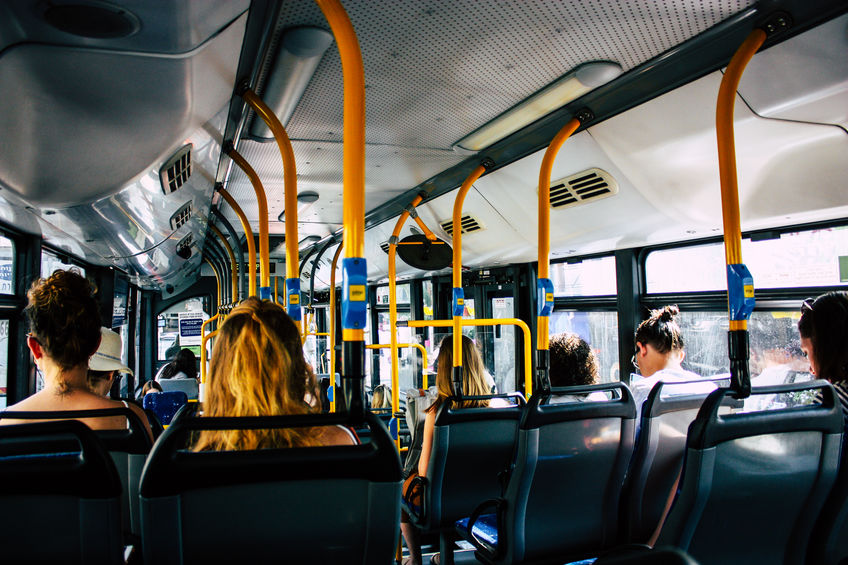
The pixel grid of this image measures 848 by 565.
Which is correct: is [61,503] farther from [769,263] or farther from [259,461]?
[769,263]

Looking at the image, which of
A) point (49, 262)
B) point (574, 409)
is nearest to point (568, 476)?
point (574, 409)

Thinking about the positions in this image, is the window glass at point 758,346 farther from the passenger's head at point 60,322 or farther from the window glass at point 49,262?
the window glass at point 49,262

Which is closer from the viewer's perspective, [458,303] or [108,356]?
[108,356]

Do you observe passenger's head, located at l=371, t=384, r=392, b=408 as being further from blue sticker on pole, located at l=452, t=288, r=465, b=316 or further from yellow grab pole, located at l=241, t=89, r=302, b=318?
yellow grab pole, located at l=241, t=89, r=302, b=318

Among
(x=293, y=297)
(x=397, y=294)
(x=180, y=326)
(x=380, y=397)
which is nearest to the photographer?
(x=293, y=297)

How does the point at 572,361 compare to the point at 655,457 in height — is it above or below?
above

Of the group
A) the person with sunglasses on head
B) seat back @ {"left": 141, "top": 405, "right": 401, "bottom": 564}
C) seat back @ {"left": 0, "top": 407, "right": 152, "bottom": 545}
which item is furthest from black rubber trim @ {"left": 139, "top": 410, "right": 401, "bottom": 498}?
the person with sunglasses on head

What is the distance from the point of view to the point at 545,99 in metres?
2.75

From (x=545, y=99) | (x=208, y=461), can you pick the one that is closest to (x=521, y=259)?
(x=545, y=99)

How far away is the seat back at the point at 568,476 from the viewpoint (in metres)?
2.03

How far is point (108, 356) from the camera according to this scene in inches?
122

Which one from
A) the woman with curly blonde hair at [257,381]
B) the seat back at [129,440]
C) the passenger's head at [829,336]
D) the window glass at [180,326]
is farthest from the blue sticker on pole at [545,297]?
the window glass at [180,326]

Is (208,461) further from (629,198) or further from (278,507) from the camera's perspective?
(629,198)

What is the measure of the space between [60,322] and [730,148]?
2.47 m
